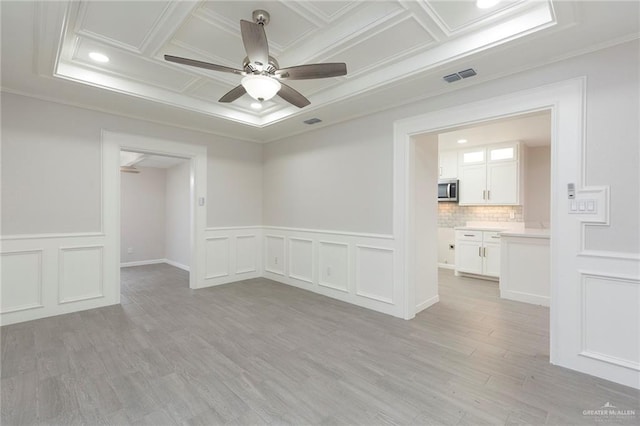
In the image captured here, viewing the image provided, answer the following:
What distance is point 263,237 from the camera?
5.74 m

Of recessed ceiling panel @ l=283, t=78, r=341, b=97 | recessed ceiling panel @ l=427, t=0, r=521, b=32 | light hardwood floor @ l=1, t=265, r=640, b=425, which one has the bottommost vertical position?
light hardwood floor @ l=1, t=265, r=640, b=425

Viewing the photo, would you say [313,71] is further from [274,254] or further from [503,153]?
[503,153]

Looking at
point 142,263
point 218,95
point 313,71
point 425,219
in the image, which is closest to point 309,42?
point 313,71

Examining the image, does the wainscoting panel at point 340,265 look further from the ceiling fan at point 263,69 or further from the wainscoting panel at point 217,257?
the ceiling fan at point 263,69

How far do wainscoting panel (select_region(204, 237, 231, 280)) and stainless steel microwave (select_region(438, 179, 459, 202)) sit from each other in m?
4.53

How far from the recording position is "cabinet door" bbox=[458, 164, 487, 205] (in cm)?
598

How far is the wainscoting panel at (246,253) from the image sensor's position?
541 cm

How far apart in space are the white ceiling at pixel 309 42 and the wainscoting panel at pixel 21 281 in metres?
1.90

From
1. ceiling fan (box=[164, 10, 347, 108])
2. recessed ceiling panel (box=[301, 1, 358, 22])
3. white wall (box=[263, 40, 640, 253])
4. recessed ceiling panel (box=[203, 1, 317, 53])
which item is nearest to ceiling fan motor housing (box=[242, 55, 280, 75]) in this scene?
ceiling fan (box=[164, 10, 347, 108])

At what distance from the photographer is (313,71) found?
2.31m

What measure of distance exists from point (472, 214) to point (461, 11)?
495 cm

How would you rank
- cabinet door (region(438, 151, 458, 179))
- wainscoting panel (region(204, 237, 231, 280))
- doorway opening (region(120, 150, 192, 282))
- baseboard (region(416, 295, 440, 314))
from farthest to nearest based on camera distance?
doorway opening (region(120, 150, 192, 282)) < cabinet door (region(438, 151, 458, 179)) < wainscoting panel (region(204, 237, 231, 280)) < baseboard (region(416, 295, 440, 314))

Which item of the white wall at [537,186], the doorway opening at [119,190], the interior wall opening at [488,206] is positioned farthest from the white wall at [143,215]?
the white wall at [537,186]

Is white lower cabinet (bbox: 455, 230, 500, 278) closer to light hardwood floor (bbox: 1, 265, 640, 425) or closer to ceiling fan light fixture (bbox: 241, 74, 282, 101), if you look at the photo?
light hardwood floor (bbox: 1, 265, 640, 425)
